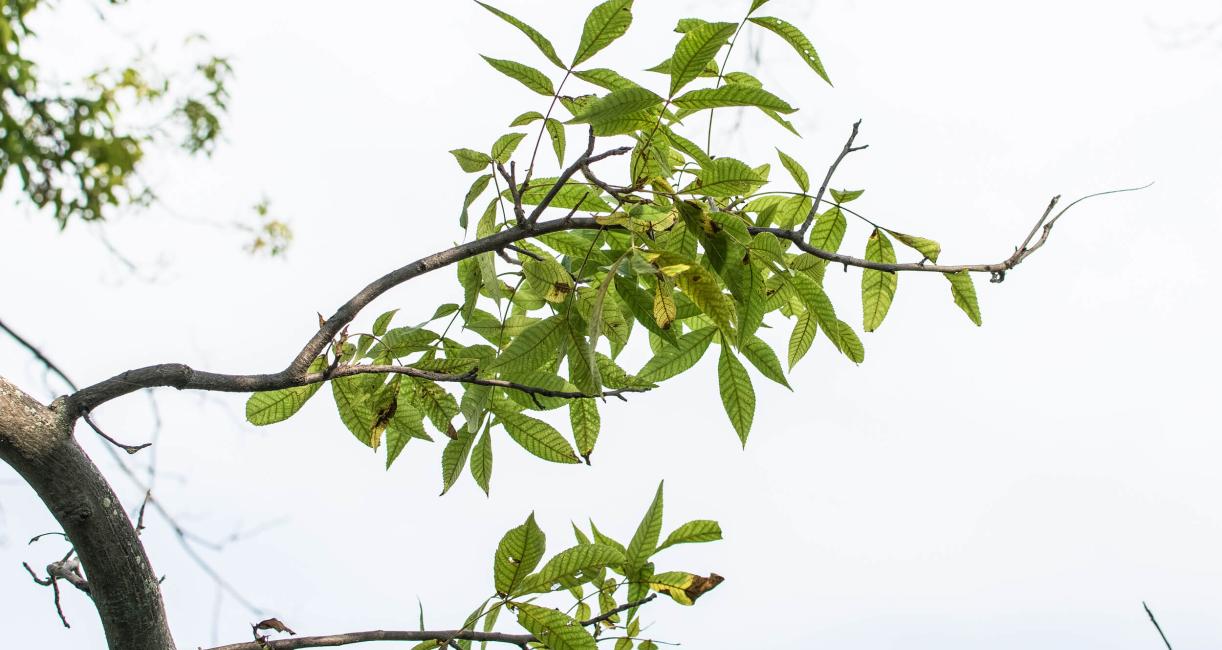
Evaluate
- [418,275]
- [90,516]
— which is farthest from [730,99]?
[90,516]

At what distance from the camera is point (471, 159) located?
101 cm

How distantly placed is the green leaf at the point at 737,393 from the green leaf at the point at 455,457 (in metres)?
0.33

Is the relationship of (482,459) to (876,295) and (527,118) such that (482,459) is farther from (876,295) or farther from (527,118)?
(876,295)

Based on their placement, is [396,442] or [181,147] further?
[181,147]

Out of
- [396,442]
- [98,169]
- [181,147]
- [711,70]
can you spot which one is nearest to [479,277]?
[396,442]

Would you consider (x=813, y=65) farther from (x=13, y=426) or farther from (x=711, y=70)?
(x=13, y=426)

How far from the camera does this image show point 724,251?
0.92m

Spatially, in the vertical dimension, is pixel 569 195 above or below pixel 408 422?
above

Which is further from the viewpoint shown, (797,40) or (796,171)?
(796,171)

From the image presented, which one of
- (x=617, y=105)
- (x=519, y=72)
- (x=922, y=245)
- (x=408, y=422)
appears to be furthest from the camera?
(x=408, y=422)

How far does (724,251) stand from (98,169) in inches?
133

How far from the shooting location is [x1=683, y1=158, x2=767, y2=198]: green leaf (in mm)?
971

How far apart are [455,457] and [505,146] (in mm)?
401

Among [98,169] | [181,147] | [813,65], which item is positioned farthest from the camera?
[181,147]
